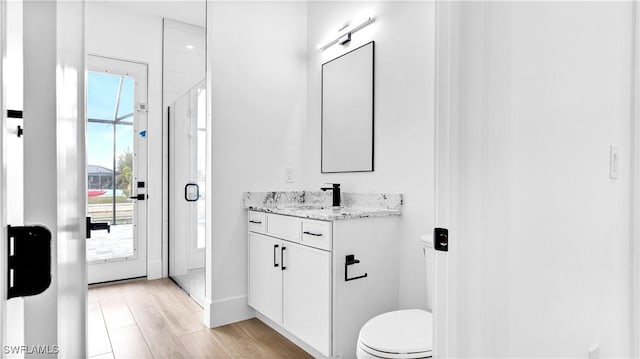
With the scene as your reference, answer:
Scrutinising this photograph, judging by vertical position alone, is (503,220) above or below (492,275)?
above

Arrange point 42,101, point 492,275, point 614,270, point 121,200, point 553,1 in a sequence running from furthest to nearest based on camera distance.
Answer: point 121,200 < point 614,270 < point 553,1 < point 492,275 < point 42,101

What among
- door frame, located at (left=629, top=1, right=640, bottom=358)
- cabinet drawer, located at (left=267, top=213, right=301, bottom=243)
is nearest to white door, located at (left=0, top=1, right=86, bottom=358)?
door frame, located at (left=629, top=1, right=640, bottom=358)

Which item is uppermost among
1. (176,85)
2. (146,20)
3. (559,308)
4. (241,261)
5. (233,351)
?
(146,20)

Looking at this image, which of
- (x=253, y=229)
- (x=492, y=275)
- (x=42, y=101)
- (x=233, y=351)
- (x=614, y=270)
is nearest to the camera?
(x=42, y=101)

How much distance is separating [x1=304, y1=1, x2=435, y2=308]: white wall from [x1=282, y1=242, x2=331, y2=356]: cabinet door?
1.71ft

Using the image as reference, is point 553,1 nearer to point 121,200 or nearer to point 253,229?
point 253,229

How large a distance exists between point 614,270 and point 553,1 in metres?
0.93

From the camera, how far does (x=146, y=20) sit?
3.81 m

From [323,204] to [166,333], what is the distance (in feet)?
4.69

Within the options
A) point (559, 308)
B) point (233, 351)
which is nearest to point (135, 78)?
point (233, 351)

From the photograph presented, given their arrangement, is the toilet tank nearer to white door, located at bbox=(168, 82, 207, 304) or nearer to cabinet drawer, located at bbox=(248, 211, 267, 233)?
cabinet drawer, located at bbox=(248, 211, 267, 233)

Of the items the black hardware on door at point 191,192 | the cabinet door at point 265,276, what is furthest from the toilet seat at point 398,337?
the black hardware on door at point 191,192

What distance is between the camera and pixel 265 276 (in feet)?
8.30

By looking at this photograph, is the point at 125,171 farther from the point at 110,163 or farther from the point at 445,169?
the point at 445,169
